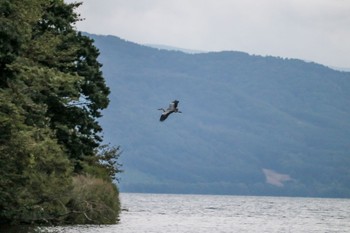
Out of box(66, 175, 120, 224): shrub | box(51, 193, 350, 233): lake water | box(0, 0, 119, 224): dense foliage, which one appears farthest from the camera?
box(51, 193, 350, 233): lake water

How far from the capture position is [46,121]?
46.7m

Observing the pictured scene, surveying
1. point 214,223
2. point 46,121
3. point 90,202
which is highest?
point 46,121

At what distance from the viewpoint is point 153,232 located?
63062 mm

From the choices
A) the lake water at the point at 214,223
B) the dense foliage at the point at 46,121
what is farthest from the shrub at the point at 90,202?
the lake water at the point at 214,223

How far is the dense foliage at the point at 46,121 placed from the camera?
3447cm

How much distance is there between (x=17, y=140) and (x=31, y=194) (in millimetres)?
9708

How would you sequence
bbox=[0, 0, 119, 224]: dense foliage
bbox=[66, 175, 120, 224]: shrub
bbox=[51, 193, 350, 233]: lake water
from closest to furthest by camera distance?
1. bbox=[0, 0, 119, 224]: dense foliage
2. bbox=[66, 175, 120, 224]: shrub
3. bbox=[51, 193, 350, 233]: lake water

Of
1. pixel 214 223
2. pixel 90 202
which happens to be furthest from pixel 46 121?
pixel 214 223

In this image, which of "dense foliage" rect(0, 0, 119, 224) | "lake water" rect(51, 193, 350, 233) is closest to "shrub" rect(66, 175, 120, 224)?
"dense foliage" rect(0, 0, 119, 224)

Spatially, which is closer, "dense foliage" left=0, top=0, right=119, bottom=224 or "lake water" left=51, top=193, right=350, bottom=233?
"dense foliage" left=0, top=0, right=119, bottom=224

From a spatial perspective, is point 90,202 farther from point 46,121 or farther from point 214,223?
point 214,223

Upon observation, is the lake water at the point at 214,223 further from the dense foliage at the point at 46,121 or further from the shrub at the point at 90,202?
the dense foliage at the point at 46,121

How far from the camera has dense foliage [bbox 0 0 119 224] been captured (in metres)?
34.5

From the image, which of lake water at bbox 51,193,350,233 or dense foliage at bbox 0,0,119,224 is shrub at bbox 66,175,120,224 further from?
lake water at bbox 51,193,350,233
